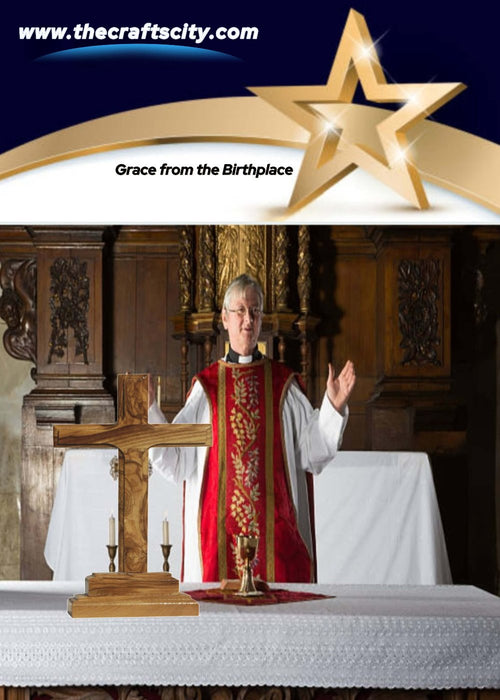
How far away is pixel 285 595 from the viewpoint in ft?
10.7

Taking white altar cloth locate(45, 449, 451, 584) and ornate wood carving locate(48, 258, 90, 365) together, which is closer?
white altar cloth locate(45, 449, 451, 584)

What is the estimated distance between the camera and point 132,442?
3145 millimetres

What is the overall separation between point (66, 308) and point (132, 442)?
4999 millimetres

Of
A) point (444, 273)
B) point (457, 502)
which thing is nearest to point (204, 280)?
point (444, 273)

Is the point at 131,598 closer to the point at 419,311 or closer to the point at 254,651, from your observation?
the point at 254,651

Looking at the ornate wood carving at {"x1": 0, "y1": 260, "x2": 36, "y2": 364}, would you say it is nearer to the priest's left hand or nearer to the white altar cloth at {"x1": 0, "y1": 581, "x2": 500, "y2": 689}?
the priest's left hand

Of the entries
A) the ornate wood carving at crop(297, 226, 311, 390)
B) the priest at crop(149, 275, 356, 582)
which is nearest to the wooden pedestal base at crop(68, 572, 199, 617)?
the priest at crop(149, 275, 356, 582)

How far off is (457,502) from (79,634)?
550 cm

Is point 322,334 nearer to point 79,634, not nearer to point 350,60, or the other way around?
point 350,60

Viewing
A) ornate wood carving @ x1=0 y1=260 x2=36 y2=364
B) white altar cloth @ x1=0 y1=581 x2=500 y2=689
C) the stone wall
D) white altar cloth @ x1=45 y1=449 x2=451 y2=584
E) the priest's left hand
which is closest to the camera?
white altar cloth @ x1=0 y1=581 x2=500 y2=689

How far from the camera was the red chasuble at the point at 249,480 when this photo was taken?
450 centimetres

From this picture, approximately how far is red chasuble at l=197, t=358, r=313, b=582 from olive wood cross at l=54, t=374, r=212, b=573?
1371 mm

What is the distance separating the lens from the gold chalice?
10.2 feet

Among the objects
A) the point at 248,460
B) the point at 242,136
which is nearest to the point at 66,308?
the point at 242,136
